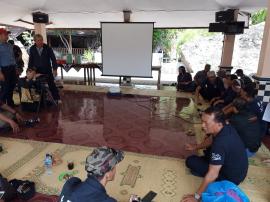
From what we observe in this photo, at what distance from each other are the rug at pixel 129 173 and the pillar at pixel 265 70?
0.88 m

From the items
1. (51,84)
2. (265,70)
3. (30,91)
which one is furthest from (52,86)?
(265,70)

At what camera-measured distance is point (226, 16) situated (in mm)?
6234

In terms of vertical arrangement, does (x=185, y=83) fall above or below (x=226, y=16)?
below

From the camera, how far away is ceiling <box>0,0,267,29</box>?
6340 mm

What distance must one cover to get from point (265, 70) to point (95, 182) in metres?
3.11

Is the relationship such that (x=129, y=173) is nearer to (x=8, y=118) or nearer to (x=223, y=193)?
(x=223, y=193)

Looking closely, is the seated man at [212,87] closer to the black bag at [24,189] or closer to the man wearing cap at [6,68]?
the man wearing cap at [6,68]

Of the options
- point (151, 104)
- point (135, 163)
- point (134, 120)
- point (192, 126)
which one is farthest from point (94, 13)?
point (135, 163)

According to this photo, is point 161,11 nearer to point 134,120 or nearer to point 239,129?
point 134,120

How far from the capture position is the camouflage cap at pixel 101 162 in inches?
50.2

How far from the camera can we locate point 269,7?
10.9 ft

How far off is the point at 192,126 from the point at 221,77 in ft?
6.07

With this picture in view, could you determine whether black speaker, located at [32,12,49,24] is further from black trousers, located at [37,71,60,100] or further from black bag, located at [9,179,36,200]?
black bag, located at [9,179,36,200]

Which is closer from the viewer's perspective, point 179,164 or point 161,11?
point 179,164
